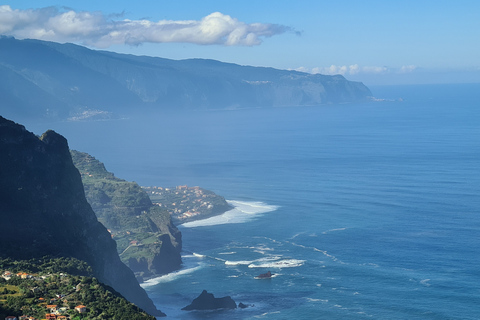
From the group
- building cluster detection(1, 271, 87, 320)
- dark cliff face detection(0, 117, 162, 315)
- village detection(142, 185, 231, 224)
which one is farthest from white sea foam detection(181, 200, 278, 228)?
building cluster detection(1, 271, 87, 320)

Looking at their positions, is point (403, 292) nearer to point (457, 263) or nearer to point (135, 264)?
point (457, 263)

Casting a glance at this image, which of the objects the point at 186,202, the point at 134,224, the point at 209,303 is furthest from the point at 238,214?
the point at 209,303

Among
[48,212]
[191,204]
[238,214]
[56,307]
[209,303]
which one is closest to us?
[56,307]

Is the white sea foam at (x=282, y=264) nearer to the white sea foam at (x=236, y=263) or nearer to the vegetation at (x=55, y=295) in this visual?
the white sea foam at (x=236, y=263)

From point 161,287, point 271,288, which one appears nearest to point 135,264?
point 161,287

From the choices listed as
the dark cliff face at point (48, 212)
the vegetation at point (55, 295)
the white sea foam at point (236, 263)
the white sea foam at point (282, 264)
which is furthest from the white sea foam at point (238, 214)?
the vegetation at point (55, 295)

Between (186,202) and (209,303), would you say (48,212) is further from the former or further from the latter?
(186,202)
